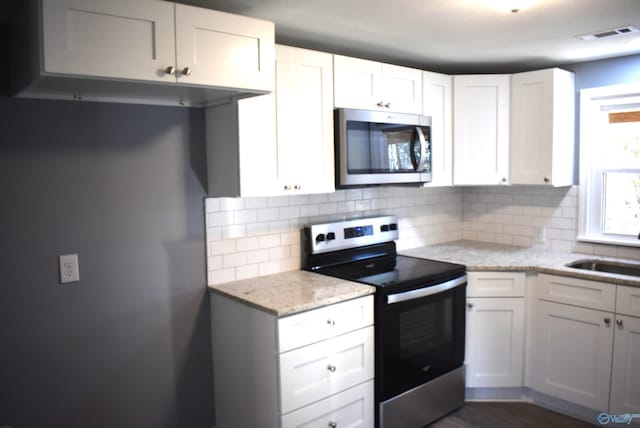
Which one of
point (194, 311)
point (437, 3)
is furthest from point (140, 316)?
point (437, 3)

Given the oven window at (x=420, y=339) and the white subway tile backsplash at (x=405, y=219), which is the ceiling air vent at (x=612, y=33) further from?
the oven window at (x=420, y=339)

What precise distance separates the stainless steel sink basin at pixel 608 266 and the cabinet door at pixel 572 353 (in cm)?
37

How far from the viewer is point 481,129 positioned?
3.41 m

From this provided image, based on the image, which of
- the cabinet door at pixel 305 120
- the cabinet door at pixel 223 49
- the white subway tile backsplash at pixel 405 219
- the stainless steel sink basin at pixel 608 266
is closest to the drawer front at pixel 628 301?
the stainless steel sink basin at pixel 608 266

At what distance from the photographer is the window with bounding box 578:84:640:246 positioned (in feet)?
10.5

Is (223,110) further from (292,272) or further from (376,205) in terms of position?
(376,205)

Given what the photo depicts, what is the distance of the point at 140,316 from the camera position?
94.1 inches

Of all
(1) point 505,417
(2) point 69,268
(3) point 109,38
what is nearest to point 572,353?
(1) point 505,417

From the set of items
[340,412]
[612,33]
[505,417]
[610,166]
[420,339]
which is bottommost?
[505,417]

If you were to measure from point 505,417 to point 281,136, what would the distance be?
2089 millimetres

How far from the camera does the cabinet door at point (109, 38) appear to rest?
1.62 metres

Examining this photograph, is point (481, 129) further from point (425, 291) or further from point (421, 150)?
point (425, 291)

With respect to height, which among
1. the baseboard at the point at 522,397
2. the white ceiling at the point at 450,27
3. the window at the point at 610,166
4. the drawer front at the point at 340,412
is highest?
the white ceiling at the point at 450,27

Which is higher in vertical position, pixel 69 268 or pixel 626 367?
pixel 69 268
